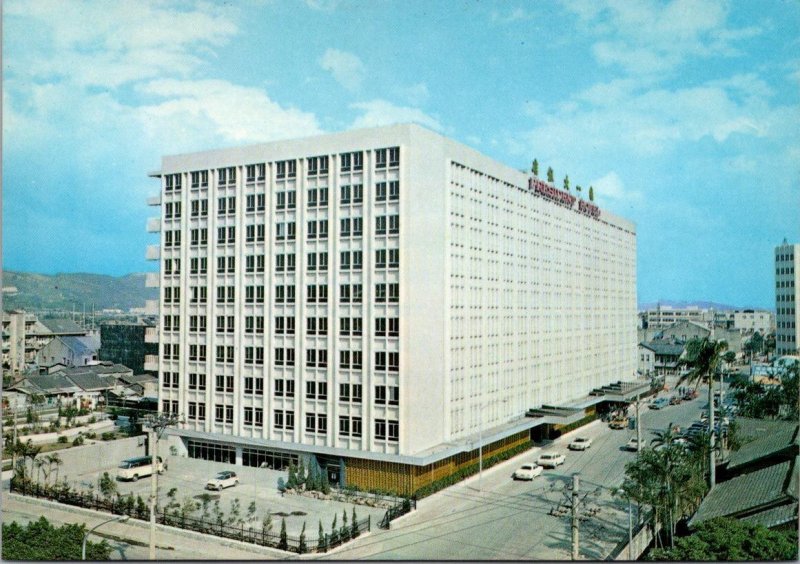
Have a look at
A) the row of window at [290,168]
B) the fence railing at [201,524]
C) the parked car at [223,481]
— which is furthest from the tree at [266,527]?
the row of window at [290,168]

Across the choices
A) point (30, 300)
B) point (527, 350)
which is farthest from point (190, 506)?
point (30, 300)

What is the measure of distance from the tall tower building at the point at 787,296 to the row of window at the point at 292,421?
83.3m

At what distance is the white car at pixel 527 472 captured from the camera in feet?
158

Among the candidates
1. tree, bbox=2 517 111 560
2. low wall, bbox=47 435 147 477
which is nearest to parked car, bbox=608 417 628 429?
low wall, bbox=47 435 147 477

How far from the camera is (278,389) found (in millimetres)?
49031

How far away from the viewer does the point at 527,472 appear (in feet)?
159

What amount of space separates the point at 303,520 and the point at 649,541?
62.5ft

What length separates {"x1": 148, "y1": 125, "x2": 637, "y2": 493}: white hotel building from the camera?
4478 centimetres

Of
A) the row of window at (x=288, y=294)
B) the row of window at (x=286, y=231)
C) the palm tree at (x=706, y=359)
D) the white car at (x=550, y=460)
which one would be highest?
the row of window at (x=286, y=231)

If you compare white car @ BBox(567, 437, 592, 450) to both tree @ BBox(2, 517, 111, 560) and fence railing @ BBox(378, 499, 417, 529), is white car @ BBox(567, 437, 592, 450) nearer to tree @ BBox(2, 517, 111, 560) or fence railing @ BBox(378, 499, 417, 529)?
fence railing @ BBox(378, 499, 417, 529)

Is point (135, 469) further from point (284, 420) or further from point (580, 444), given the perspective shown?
point (580, 444)

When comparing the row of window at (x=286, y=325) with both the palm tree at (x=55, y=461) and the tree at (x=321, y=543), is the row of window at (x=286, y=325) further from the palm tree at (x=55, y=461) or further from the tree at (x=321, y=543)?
the tree at (x=321, y=543)

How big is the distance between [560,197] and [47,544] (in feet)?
176

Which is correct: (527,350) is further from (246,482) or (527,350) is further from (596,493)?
(246,482)
